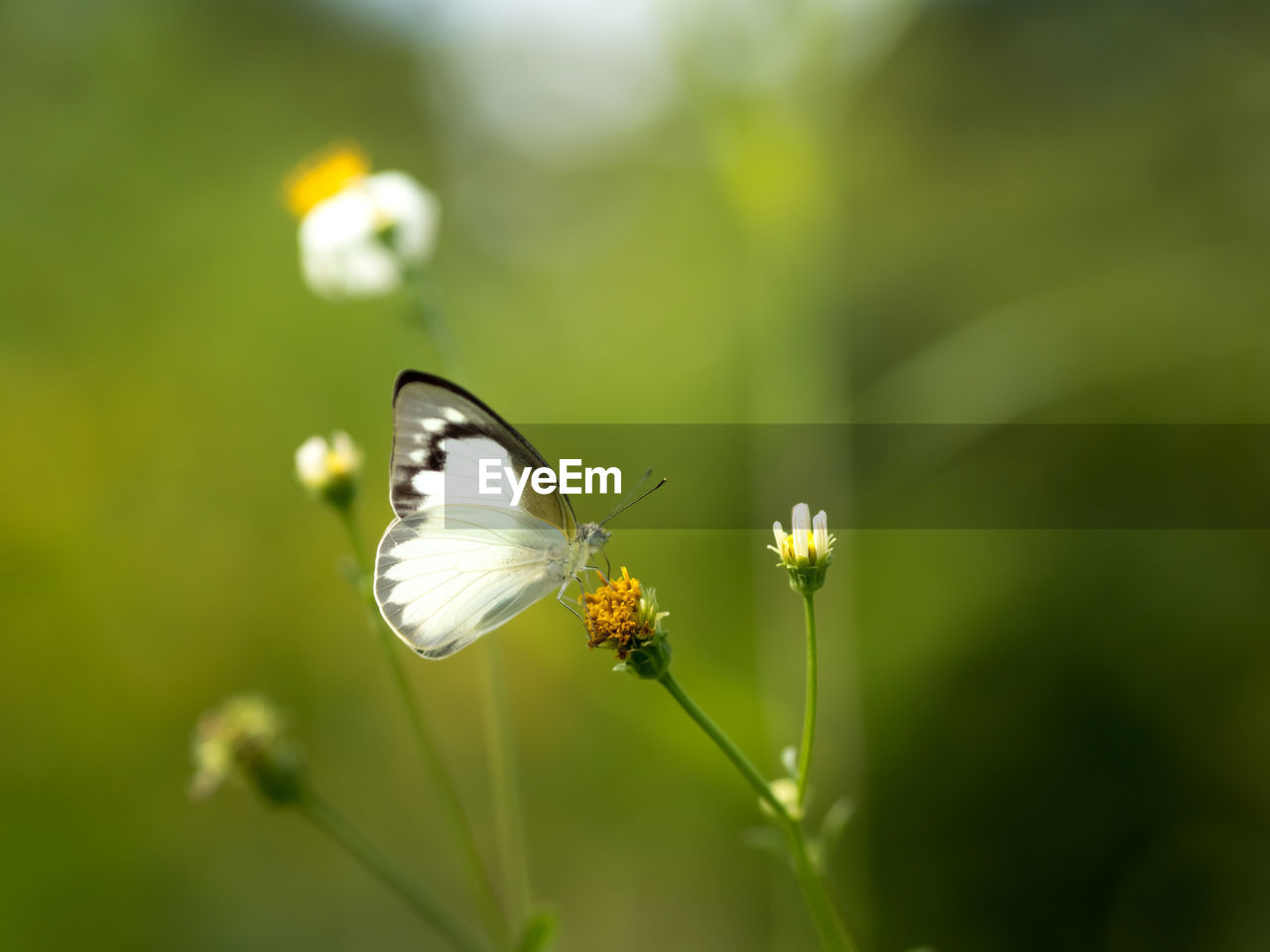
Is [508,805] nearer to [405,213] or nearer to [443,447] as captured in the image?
[443,447]

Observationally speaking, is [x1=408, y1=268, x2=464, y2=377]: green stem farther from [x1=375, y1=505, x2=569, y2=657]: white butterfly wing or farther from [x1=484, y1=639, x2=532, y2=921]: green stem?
[x1=484, y1=639, x2=532, y2=921]: green stem

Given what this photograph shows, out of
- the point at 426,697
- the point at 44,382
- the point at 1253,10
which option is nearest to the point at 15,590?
the point at 44,382

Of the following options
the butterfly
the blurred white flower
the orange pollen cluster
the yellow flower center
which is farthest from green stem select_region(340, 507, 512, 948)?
the yellow flower center

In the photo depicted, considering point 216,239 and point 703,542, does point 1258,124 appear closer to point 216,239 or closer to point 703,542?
point 703,542

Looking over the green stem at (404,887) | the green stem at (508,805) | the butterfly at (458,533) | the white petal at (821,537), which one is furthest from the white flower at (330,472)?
the white petal at (821,537)

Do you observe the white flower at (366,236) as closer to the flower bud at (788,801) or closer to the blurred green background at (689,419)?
the blurred green background at (689,419)
